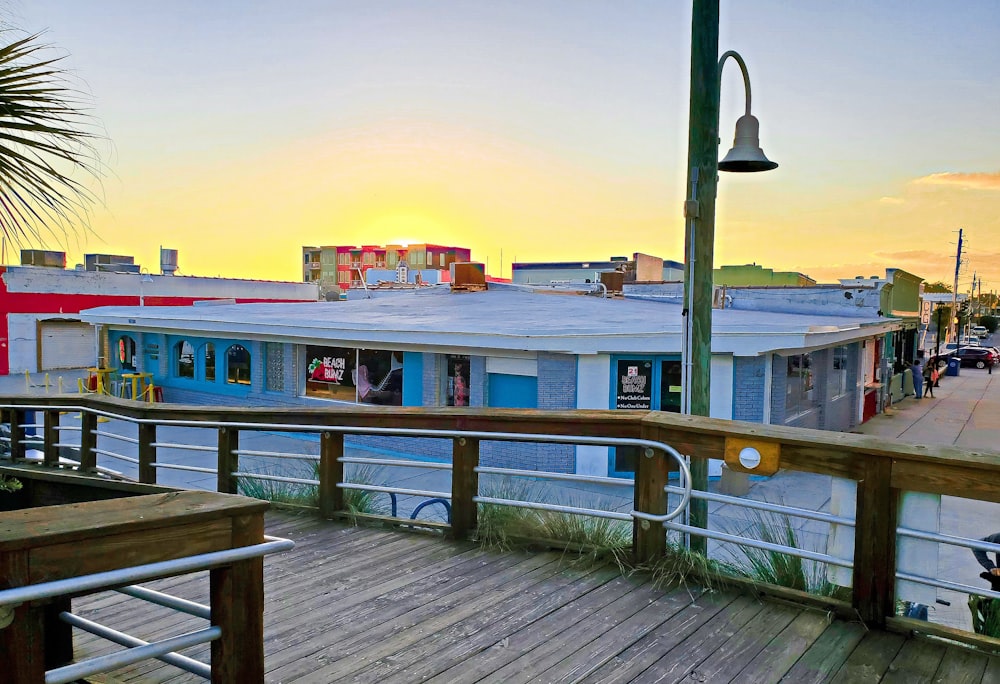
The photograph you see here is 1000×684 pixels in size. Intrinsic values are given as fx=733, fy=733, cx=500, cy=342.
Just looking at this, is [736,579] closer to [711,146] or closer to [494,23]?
[711,146]

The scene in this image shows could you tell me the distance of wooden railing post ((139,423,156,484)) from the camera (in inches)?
275

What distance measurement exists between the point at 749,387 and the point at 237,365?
1389 cm

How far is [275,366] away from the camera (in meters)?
19.9

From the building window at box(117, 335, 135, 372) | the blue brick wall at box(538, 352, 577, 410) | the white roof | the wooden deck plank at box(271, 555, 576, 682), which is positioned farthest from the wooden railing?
the building window at box(117, 335, 135, 372)

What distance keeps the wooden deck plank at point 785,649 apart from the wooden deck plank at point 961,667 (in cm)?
55

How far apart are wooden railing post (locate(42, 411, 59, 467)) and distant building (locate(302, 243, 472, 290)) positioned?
86.4m

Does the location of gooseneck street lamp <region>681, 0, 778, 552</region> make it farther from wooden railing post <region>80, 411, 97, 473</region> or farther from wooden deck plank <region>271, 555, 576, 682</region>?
wooden railing post <region>80, 411, 97, 473</region>

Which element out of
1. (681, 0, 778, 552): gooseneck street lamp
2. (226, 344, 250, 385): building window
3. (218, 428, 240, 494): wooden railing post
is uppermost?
(681, 0, 778, 552): gooseneck street lamp

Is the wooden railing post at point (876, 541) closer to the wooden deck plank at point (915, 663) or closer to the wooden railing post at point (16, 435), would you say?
the wooden deck plank at point (915, 663)

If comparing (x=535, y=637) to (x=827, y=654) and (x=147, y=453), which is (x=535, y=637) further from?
(x=147, y=453)

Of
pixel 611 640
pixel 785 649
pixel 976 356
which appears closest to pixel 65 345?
pixel 611 640

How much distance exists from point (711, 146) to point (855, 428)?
18079 millimetres

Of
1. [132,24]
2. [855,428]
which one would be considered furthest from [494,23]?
[855,428]

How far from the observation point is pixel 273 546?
8.23ft
